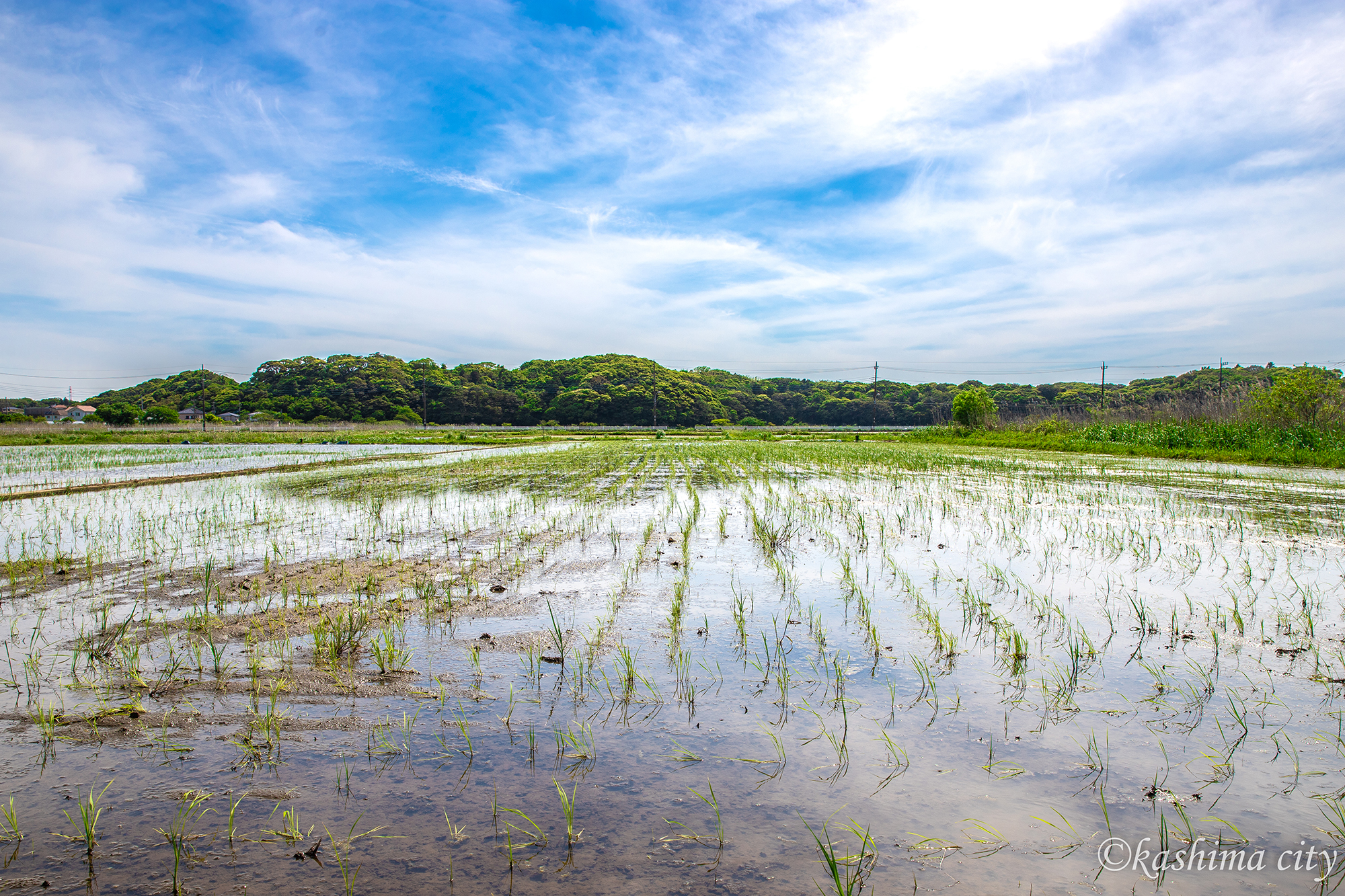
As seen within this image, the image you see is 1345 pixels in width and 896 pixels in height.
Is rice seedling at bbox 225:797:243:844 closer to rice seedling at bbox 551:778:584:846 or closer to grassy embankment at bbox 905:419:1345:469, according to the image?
rice seedling at bbox 551:778:584:846

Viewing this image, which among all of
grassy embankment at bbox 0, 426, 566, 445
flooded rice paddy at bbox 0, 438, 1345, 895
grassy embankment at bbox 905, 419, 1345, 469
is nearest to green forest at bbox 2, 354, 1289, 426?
grassy embankment at bbox 0, 426, 566, 445

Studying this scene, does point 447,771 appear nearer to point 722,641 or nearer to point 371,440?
point 722,641

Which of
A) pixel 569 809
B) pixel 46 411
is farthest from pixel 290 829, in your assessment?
pixel 46 411

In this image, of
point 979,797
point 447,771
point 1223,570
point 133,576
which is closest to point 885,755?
point 979,797

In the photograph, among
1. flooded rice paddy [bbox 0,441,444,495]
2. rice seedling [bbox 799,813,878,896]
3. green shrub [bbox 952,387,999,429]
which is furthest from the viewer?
green shrub [bbox 952,387,999,429]

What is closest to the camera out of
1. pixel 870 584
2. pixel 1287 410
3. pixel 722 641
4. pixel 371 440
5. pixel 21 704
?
pixel 21 704

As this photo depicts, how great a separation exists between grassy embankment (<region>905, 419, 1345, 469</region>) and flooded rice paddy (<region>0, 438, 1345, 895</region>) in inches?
522

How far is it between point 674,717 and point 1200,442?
23.0 m

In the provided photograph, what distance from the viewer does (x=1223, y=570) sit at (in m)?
4.98

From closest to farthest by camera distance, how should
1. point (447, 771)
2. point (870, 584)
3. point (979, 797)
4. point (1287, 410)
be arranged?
point (979, 797), point (447, 771), point (870, 584), point (1287, 410)

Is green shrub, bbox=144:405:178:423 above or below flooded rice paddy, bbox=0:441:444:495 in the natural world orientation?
above

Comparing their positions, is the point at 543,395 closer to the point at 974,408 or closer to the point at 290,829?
the point at 974,408

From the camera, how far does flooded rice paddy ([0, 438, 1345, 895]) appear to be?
177cm

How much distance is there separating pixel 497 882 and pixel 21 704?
8.24 ft
